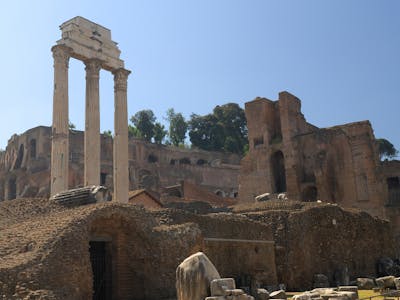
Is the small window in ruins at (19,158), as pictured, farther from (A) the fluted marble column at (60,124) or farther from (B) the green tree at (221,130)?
(A) the fluted marble column at (60,124)

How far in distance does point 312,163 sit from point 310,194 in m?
2.47

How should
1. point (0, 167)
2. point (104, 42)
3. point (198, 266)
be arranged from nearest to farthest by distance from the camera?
point (198, 266) < point (104, 42) < point (0, 167)

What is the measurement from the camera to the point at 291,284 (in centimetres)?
1823

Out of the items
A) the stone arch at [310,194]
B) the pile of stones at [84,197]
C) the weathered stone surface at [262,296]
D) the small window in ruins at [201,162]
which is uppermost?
the small window in ruins at [201,162]

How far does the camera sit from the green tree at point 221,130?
210 ft


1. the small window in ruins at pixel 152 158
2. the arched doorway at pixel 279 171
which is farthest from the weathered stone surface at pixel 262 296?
the small window in ruins at pixel 152 158

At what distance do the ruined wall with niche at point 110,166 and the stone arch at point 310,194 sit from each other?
11.5 meters

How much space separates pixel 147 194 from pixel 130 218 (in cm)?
1377

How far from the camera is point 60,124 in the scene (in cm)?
2156

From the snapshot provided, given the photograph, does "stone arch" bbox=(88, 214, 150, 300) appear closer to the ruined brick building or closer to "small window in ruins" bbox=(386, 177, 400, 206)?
the ruined brick building

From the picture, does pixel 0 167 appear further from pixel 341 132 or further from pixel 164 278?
pixel 164 278

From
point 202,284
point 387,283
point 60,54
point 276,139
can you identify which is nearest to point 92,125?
point 60,54

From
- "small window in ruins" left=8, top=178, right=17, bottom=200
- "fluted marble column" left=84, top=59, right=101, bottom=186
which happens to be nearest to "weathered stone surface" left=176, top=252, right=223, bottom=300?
"fluted marble column" left=84, top=59, right=101, bottom=186

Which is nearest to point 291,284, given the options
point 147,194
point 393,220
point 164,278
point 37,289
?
point 164,278
